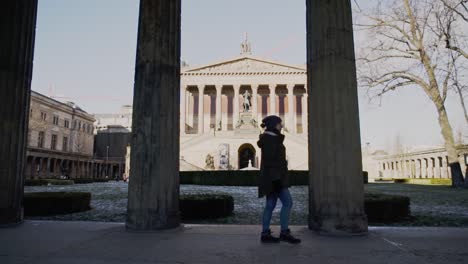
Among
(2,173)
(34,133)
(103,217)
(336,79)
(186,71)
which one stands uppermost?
(186,71)

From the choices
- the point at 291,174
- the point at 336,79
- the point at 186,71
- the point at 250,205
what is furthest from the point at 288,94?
the point at 336,79

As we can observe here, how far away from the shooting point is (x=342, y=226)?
17.3 ft

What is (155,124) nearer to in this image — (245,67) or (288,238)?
(288,238)

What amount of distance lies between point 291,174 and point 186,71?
45226 mm

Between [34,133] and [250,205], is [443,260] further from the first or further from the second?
[34,133]

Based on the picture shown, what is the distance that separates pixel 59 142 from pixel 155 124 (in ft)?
217

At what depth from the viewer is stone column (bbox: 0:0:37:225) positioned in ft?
20.7

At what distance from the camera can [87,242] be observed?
4637mm

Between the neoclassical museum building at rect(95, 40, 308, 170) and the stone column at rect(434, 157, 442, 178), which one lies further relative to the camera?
the neoclassical museum building at rect(95, 40, 308, 170)

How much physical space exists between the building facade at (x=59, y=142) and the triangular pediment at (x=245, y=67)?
80.8 feet

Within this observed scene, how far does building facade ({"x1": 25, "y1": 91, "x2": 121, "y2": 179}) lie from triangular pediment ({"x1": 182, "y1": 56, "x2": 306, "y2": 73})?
2462 cm

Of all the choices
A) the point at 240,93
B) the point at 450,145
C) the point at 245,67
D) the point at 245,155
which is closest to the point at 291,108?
the point at 240,93

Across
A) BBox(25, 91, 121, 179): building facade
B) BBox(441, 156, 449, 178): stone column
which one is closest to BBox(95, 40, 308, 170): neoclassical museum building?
BBox(25, 91, 121, 179): building facade

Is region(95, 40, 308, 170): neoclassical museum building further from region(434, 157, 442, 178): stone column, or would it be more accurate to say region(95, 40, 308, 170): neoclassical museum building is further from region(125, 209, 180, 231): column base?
region(125, 209, 180, 231): column base
